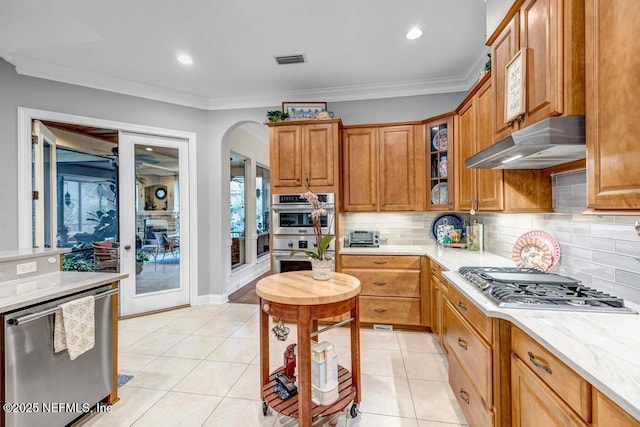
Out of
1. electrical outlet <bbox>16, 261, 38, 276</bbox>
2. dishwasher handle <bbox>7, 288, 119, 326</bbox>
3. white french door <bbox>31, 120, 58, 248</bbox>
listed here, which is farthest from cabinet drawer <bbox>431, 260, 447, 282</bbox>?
white french door <bbox>31, 120, 58, 248</bbox>

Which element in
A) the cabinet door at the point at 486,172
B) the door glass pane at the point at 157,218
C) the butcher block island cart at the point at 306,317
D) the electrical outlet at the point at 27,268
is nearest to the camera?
the butcher block island cart at the point at 306,317

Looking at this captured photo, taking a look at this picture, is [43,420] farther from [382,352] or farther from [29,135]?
[29,135]

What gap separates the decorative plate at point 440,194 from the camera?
3104 mm

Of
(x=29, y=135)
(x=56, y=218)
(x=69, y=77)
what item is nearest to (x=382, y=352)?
(x=56, y=218)

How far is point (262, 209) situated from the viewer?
6.12 m

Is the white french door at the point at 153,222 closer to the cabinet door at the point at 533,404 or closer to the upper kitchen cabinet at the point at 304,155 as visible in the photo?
the upper kitchen cabinet at the point at 304,155

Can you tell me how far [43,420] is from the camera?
153 cm

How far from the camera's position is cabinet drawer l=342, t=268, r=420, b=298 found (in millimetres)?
3000

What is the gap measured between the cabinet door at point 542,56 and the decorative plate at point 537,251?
0.94m

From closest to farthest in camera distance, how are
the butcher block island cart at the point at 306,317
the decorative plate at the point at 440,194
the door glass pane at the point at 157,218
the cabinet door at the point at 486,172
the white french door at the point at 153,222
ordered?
the butcher block island cart at the point at 306,317 → the cabinet door at the point at 486,172 → the decorative plate at the point at 440,194 → the white french door at the point at 153,222 → the door glass pane at the point at 157,218

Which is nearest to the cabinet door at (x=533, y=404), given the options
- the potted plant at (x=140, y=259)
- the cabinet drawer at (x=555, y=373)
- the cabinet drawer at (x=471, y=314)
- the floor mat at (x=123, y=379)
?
the cabinet drawer at (x=555, y=373)

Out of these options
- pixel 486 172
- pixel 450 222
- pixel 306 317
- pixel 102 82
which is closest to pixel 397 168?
pixel 450 222

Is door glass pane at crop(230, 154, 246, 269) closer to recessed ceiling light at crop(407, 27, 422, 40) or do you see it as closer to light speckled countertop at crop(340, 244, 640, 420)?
recessed ceiling light at crop(407, 27, 422, 40)

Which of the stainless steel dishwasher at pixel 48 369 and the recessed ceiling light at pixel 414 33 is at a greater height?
the recessed ceiling light at pixel 414 33
